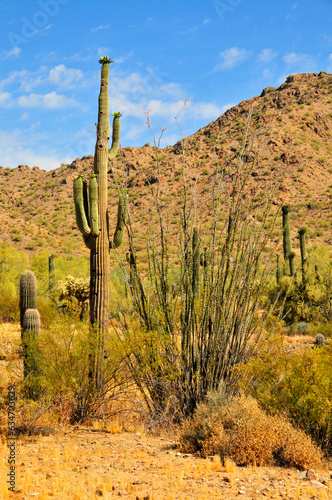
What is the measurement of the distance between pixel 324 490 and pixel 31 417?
13.8 feet

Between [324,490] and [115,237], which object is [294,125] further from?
[324,490]

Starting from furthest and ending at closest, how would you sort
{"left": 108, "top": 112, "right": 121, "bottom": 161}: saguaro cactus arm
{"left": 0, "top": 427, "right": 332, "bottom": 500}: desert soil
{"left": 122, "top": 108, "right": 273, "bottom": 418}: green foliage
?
1. {"left": 108, "top": 112, "right": 121, "bottom": 161}: saguaro cactus arm
2. {"left": 122, "top": 108, "right": 273, "bottom": 418}: green foliage
3. {"left": 0, "top": 427, "right": 332, "bottom": 500}: desert soil

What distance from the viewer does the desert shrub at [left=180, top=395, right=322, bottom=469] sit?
482 cm

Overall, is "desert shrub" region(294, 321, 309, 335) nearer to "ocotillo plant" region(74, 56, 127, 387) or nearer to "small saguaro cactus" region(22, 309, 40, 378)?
"ocotillo plant" region(74, 56, 127, 387)

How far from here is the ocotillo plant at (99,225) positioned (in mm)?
7531

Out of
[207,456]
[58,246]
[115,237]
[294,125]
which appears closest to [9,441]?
[207,456]

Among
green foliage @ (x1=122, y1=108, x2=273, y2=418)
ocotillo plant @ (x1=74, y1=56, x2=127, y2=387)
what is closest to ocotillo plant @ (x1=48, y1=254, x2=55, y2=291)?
ocotillo plant @ (x1=74, y1=56, x2=127, y2=387)

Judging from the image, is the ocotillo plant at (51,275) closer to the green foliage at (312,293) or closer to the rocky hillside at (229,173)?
the rocky hillside at (229,173)

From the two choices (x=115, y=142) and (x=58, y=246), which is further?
(x=58, y=246)

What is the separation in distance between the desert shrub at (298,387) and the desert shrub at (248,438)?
226 millimetres

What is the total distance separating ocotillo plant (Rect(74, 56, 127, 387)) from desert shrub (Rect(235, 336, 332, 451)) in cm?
269

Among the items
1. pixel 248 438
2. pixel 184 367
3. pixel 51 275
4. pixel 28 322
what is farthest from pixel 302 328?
pixel 248 438

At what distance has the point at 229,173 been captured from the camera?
31422mm

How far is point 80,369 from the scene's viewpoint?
682cm
